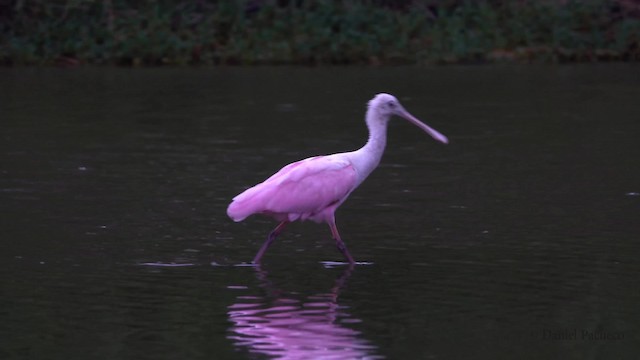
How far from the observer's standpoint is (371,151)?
406 inches

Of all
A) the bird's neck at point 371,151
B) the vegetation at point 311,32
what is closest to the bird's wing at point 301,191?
the bird's neck at point 371,151

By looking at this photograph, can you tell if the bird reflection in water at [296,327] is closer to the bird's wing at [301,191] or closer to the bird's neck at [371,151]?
the bird's wing at [301,191]

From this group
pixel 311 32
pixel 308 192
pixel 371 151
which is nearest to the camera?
pixel 308 192

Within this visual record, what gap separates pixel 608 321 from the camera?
8234 mm

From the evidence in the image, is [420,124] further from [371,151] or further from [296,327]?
[296,327]

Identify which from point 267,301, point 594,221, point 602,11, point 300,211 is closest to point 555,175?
point 594,221

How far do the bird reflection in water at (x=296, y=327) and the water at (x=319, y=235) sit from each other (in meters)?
0.02

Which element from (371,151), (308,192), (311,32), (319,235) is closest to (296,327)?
(308,192)

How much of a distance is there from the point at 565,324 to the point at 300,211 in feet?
7.89

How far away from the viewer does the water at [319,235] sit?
798 centimetres

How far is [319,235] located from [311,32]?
1537cm

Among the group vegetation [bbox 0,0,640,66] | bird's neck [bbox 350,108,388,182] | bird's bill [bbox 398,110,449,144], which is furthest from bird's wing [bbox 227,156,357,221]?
vegetation [bbox 0,0,640,66]

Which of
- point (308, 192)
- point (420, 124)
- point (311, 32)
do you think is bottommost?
point (311, 32)

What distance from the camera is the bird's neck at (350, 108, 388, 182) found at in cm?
1025
